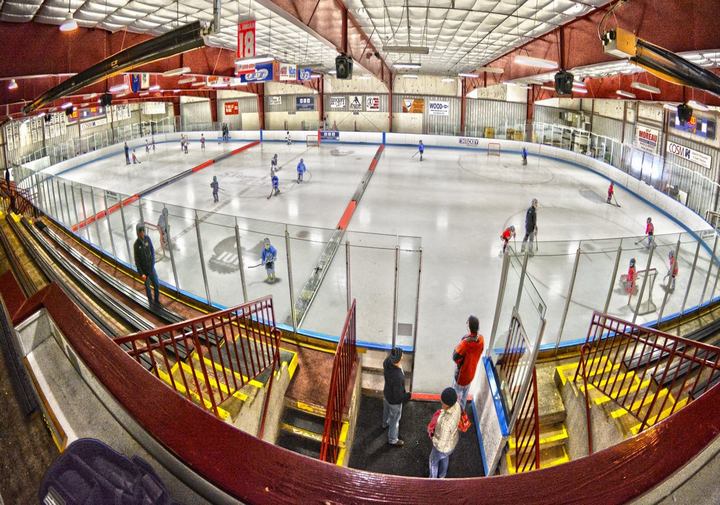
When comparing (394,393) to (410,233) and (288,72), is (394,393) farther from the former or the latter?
(288,72)

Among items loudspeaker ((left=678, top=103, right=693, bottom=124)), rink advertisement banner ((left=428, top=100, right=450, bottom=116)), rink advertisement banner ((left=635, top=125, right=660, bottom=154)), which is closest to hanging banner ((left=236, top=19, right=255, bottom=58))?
loudspeaker ((left=678, top=103, right=693, bottom=124))

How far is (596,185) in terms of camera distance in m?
22.0

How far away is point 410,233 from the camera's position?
47.4ft

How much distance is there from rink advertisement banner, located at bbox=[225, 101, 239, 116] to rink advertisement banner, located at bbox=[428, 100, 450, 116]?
20.3 meters

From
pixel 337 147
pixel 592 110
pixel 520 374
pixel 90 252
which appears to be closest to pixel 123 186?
pixel 90 252

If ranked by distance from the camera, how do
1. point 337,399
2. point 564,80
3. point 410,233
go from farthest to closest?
1. point 410,233
2. point 564,80
3. point 337,399

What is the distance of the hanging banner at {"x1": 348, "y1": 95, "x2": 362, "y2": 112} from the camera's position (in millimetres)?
40594

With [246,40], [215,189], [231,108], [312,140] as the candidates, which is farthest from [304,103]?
[246,40]

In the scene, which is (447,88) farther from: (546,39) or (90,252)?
(90,252)

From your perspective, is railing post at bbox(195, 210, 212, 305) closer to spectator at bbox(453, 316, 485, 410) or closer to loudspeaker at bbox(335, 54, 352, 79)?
spectator at bbox(453, 316, 485, 410)

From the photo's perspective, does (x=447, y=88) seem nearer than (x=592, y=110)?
No

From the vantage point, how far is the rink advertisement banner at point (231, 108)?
45031mm

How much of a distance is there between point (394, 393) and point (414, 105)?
124ft

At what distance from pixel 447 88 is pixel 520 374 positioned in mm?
38077
